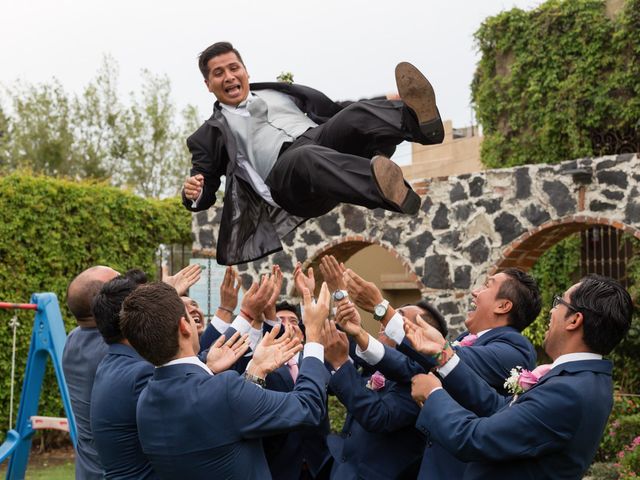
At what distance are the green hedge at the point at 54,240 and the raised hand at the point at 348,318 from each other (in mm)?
6925

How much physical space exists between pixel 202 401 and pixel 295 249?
7800 millimetres

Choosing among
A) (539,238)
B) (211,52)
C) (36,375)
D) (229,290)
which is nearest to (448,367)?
(229,290)

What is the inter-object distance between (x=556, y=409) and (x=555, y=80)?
10.9 m

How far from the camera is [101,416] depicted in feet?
11.5

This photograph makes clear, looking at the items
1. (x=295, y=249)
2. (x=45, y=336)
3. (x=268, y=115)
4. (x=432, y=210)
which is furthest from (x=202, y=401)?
(x=295, y=249)

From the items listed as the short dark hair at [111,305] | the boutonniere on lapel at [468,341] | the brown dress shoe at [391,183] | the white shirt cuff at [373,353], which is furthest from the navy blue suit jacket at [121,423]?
the boutonniere on lapel at [468,341]

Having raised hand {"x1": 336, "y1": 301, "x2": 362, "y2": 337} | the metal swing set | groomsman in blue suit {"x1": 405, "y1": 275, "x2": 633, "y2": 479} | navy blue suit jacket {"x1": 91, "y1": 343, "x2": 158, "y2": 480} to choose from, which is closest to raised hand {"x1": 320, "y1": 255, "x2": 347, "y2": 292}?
raised hand {"x1": 336, "y1": 301, "x2": 362, "y2": 337}

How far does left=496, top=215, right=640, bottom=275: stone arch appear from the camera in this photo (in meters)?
8.66

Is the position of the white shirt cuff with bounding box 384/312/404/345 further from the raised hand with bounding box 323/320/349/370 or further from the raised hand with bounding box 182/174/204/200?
the raised hand with bounding box 182/174/204/200

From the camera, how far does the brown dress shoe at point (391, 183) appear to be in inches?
136

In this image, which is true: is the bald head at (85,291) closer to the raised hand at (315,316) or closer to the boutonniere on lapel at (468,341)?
the raised hand at (315,316)

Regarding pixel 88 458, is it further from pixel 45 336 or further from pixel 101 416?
pixel 45 336

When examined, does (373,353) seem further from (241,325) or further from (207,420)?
(207,420)

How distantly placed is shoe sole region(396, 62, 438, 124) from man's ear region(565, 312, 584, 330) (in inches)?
41.0
